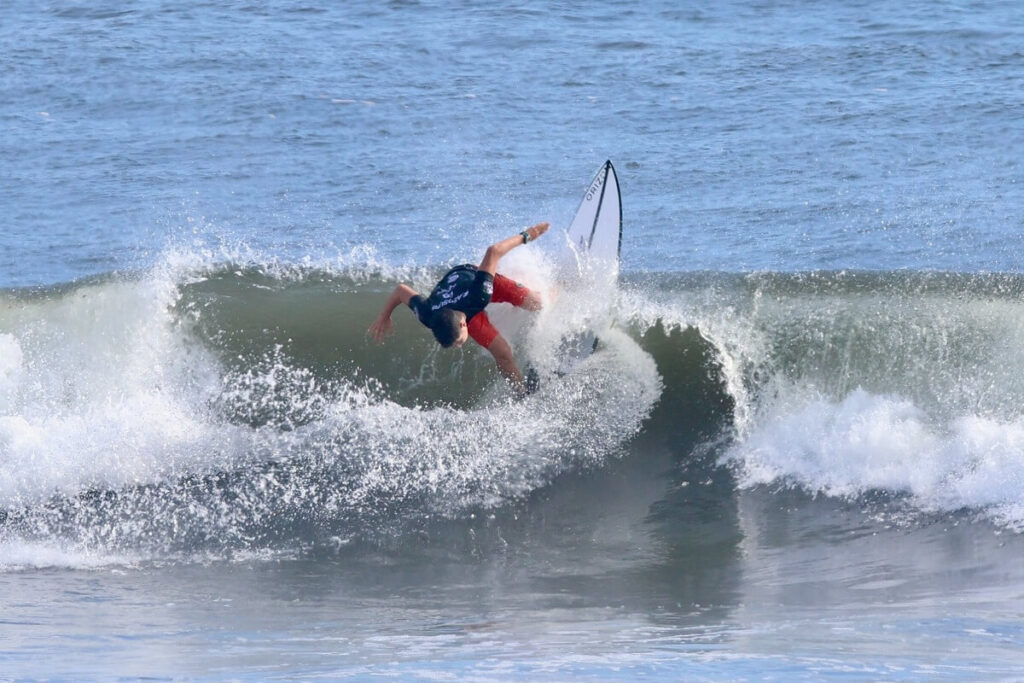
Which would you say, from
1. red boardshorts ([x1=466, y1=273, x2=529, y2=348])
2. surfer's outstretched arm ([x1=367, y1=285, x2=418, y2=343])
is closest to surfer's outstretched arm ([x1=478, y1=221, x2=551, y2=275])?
red boardshorts ([x1=466, y1=273, x2=529, y2=348])

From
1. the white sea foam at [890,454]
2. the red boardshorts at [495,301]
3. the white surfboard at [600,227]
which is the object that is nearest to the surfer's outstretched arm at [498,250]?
the red boardshorts at [495,301]

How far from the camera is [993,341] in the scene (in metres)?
8.66

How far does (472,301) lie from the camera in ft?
26.3

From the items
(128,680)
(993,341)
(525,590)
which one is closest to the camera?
(128,680)

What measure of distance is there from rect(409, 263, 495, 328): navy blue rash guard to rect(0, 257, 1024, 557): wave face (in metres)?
0.62

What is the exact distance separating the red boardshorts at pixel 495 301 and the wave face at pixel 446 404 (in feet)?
0.70

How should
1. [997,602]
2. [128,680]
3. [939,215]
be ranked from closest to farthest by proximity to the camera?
1. [128,680]
2. [997,602]
3. [939,215]

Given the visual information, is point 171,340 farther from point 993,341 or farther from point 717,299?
point 993,341

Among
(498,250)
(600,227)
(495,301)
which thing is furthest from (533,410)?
(600,227)

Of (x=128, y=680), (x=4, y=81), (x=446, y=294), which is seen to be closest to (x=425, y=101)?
(x=4, y=81)

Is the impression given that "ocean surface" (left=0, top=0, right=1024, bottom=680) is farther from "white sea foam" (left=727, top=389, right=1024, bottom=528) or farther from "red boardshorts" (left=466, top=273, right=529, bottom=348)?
"red boardshorts" (left=466, top=273, right=529, bottom=348)

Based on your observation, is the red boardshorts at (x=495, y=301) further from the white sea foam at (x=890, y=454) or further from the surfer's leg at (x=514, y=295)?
the white sea foam at (x=890, y=454)

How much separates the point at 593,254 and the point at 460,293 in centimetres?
135

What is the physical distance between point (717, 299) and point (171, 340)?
164 inches
